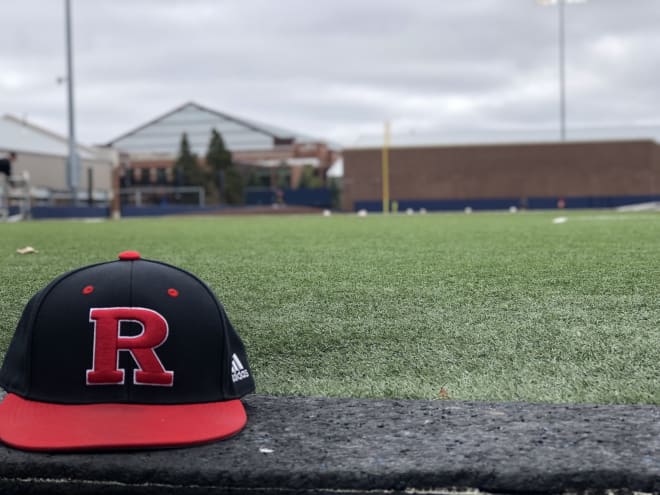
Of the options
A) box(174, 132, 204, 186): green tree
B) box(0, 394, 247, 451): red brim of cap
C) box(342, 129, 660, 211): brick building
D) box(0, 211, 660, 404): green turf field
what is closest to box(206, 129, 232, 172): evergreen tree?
box(174, 132, 204, 186): green tree

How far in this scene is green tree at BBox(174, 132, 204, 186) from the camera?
149 feet

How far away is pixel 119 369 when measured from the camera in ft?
6.43

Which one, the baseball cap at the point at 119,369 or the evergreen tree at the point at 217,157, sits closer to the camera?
the baseball cap at the point at 119,369

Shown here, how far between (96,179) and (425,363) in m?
37.6

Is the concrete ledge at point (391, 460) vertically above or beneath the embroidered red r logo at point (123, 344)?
beneath

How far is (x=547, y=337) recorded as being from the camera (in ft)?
9.97

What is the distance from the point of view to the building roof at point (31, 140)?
34.6 meters

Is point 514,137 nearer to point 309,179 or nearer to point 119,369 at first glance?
point 309,179

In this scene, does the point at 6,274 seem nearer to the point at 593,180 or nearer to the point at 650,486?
the point at 650,486

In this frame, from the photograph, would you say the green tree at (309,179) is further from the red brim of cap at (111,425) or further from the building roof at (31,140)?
the red brim of cap at (111,425)

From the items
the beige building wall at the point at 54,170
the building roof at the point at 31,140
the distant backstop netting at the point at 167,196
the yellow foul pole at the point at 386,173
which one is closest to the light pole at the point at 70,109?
the beige building wall at the point at 54,170

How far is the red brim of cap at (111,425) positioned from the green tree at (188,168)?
43483 mm

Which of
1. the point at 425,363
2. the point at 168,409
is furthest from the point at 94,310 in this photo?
the point at 425,363

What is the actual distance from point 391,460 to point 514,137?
3937cm
